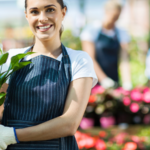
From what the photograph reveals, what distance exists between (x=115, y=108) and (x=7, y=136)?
90.9 inches

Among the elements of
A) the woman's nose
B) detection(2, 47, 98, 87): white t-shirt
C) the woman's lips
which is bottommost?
detection(2, 47, 98, 87): white t-shirt

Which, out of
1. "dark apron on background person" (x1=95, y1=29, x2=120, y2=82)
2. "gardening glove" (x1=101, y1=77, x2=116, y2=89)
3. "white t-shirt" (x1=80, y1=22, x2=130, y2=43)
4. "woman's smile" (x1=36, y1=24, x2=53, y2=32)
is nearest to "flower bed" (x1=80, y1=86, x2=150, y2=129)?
"gardening glove" (x1=101, y1=77, x2=116, y2=89)

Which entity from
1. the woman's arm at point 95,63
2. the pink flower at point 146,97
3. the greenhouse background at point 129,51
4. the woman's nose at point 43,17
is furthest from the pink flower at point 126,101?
the woman's nose at point 43,17

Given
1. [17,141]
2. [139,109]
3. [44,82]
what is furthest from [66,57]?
[139,109]

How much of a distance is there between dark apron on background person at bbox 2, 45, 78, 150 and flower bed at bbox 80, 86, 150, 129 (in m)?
1.96

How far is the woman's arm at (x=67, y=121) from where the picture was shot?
3.86 ft

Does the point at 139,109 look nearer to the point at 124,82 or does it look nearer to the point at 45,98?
the point at 124,82

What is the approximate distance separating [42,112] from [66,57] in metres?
0.34

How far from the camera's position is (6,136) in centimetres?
118

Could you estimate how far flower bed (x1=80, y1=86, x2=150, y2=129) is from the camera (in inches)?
129

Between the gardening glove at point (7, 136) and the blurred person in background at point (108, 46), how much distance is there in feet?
9.80

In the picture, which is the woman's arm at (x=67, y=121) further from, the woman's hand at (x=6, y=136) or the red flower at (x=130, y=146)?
the red flower at (x=130, y=146)

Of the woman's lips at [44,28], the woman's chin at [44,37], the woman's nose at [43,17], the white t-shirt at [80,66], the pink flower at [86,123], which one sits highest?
the woman's nose at [43,17]

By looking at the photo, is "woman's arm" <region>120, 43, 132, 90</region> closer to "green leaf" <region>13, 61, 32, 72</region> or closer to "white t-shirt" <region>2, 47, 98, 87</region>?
"white t-shirt" <region>2, 47, 98, 87</region>
